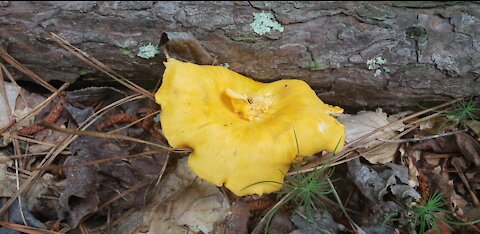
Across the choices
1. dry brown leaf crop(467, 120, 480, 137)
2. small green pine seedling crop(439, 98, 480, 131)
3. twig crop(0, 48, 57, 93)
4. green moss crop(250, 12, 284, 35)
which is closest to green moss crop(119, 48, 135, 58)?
twig crop(0, 48, 57, 93)

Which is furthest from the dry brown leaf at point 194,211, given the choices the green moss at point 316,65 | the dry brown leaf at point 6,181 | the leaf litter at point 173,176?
the green moss at point 316,65

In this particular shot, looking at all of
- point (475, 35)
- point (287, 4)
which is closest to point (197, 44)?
point (287, 4)

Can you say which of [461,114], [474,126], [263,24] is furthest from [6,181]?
[474,126]

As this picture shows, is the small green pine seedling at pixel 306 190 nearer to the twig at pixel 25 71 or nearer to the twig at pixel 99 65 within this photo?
the twig at pixel 99 65

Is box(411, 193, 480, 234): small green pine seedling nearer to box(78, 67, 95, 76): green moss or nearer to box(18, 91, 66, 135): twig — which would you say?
→ box(78, 67, 95, 76): green moss

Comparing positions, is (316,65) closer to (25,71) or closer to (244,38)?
(244,38)
